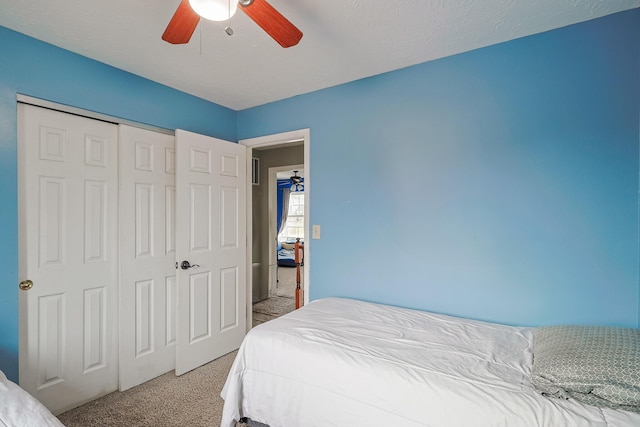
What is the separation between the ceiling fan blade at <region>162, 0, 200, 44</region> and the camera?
4.19 ft

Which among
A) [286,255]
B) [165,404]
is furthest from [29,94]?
[286,255]

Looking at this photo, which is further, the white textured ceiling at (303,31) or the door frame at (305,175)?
the door frame at (305,175)

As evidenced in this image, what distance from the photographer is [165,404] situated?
213 centimetres

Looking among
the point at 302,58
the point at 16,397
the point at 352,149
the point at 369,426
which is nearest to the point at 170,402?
the point at 16,397

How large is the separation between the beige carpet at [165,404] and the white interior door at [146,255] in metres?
0.15

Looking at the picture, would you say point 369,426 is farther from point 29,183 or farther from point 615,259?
point 29,183

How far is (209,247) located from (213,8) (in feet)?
6.48

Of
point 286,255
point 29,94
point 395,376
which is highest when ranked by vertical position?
point 29,94

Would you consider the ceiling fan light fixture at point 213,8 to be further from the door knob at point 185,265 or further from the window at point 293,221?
the window at point 293,221

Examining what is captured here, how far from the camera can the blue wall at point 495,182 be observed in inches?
66.9

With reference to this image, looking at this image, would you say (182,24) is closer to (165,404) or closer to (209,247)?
(209,247)

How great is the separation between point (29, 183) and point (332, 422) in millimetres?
2201

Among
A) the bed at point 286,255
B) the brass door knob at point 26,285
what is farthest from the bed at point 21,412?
the bed at point 286,255

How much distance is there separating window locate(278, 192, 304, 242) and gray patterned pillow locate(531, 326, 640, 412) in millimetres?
7704
